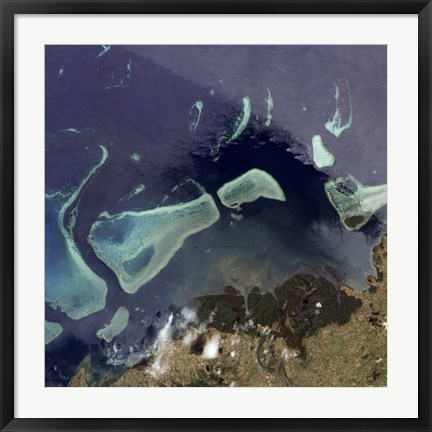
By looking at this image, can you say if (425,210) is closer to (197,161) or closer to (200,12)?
(197,161)

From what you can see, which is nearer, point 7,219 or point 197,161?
point 7,219

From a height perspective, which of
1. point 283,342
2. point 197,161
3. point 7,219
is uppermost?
point 197,161

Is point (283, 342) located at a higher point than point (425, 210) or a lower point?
lower

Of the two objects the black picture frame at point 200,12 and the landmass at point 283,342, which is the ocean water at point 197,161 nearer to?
the landmass at point 283,342

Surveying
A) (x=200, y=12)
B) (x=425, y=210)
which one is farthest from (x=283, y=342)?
(x=200, y=12)

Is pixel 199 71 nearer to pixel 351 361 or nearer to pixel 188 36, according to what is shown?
pixel 188 36

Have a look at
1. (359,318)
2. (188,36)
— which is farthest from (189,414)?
(188,36)

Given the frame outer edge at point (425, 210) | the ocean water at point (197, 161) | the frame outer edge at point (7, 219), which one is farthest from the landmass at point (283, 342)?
the frame outer edge at point (7, 219)
